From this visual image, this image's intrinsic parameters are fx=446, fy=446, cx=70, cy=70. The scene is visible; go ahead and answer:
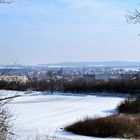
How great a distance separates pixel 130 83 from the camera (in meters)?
75.0

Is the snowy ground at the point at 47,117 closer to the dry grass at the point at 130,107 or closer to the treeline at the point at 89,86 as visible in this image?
the dry grass at the point at 130,107

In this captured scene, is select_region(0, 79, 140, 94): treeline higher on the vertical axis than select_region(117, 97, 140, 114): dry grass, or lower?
lower

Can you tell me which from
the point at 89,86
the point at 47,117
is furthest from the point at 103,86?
the point at 47,117

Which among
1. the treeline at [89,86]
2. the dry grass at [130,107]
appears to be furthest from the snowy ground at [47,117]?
the treeline at [89,86]

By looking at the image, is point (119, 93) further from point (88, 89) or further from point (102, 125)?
point (102, 125)

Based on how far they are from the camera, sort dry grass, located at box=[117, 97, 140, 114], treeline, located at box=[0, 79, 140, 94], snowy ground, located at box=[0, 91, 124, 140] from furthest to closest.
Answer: treeline, located at box=[0, 79, 140, 94], dry grass, located at box=[117, 97, 140, 114], snowy ground, located at box=[0, 91, 124, 140]

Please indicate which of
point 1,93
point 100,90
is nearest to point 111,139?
point 1,93

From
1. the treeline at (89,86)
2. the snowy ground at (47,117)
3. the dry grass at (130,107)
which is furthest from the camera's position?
the treeline at (89,86)

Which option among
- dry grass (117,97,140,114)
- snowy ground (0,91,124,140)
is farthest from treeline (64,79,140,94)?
dry grass (117,97,140,114)

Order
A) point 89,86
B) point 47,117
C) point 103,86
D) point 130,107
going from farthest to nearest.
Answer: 1. point 89,86
2. point 103,86
3. point 130,107
4. point 47,117

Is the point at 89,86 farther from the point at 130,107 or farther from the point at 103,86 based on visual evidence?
the point at 130,107

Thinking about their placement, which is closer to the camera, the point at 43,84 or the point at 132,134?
the point at 132,134

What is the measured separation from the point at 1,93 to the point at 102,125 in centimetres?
1598

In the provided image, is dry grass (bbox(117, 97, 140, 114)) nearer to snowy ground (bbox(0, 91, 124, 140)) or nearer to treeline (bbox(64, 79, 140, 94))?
snowy ground (bbox(0, 91, 124, 140))
